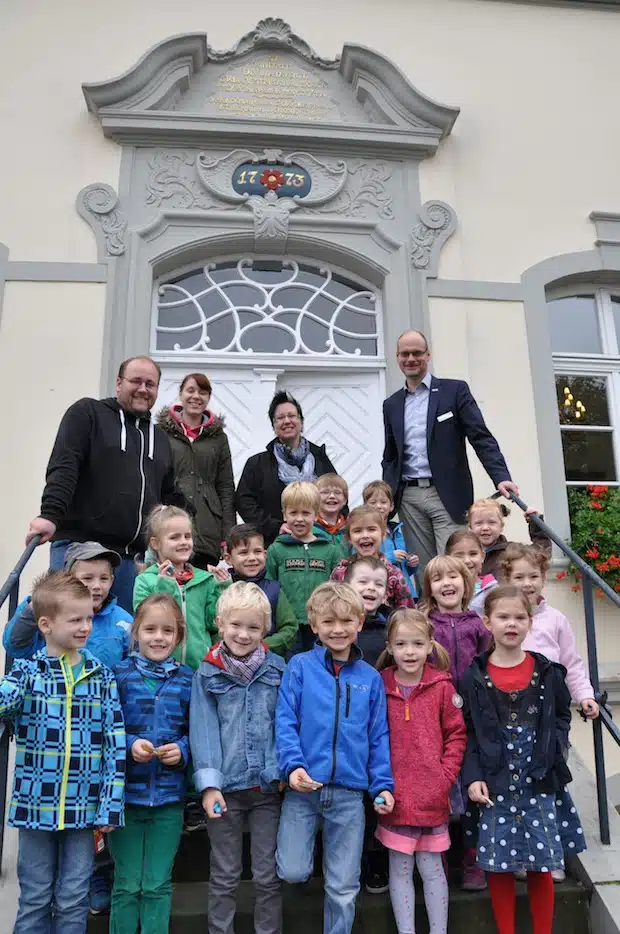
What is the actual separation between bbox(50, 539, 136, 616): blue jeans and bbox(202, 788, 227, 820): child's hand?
42.5 inches

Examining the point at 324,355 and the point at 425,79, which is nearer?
the point at 324,355

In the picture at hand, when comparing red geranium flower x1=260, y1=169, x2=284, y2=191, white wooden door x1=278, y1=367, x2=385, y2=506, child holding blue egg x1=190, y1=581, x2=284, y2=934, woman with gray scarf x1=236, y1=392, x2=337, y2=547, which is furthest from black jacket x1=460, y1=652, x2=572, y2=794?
red geranium flower x1=260, y1=169, x2=284, y2=191

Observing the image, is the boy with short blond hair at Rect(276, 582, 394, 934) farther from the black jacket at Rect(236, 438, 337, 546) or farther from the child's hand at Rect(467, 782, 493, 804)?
the black jacket at Rect(236, 438, 337, 546)

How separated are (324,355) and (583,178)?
2.72 meters

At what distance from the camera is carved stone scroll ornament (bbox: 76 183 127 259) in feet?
20.5

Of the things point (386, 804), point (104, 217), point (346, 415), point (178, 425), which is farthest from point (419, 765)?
point (104, 217)

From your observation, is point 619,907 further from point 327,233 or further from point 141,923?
point 327,233

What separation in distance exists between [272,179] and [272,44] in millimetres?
1200

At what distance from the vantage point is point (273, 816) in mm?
2896

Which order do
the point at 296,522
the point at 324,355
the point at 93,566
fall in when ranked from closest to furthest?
the point at 93,566
the point at 296,522
the point at 324,355

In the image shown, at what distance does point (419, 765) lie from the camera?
9.57 ft

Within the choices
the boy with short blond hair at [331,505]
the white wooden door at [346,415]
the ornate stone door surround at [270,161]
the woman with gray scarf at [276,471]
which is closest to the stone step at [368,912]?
the boy with short blond hair at [331,505]

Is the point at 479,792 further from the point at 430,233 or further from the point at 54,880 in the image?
the point at 430,233

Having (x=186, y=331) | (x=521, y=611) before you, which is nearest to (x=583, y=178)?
(x=186, y=331)
